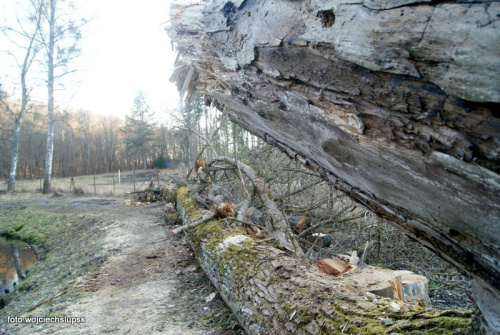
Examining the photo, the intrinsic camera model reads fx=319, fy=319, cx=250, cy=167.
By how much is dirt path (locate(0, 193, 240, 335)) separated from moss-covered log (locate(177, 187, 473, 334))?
0.29 m

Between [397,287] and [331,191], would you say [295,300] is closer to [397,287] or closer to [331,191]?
[397,287]

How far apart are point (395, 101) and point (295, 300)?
1.81 meters

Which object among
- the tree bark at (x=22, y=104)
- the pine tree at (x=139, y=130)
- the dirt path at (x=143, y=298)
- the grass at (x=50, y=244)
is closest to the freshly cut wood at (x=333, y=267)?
the dirt path at (x=143, y=298)

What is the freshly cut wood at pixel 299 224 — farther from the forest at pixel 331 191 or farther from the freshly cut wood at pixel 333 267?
the freshly cut wood at pixel 333 267

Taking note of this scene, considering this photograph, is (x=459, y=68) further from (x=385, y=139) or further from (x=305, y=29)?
(x=305, y=29)

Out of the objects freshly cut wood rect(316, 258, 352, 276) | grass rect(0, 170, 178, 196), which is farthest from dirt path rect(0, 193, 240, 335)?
grass rect(0, 170, 178, 196)

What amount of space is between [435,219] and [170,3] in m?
2.03

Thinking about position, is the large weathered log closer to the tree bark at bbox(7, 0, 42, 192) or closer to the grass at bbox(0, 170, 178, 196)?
the grass at bbox(0, 170, 178, 196)

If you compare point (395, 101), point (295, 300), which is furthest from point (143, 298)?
point (395, 101)

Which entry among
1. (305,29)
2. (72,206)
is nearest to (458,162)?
(305,29)

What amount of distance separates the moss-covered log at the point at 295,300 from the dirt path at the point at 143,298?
0.97ft

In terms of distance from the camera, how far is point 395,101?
934 millimetres

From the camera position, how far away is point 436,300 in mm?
3586

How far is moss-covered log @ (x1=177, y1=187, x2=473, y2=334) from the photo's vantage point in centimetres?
166
